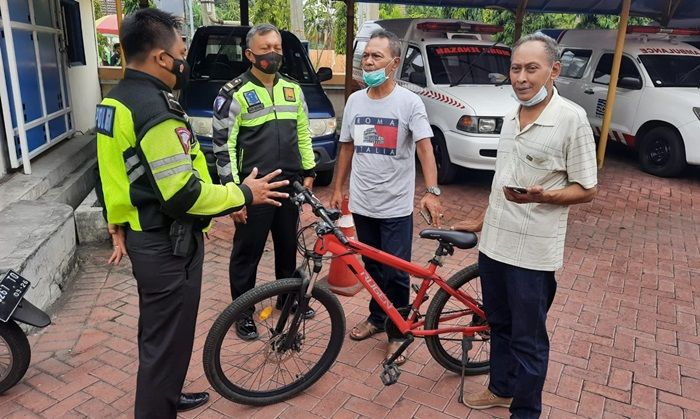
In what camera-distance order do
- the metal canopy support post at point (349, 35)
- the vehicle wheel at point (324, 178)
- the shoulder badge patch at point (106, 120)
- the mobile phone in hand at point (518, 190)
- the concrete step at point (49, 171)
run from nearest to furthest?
the shoulder badge patch at point (106, 120), the mobile phone in hand at point (518, 190), the concrete step at point (49, 171), the vehicle wheel at point (324, 178), the metal canopy support post at point (349, 35)

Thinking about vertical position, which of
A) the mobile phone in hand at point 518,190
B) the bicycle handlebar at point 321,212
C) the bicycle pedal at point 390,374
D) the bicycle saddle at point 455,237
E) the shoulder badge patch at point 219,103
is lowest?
the bicycle pedal at point 390,374

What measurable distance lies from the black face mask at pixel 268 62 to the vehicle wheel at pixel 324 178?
11.9 ft

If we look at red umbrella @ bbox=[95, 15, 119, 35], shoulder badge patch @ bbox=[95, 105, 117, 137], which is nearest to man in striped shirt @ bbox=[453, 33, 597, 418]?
shoulder badge patch @ bbox=[95, 105, 117, 137]

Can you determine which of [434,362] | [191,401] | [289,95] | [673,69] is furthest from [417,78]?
[191,401]

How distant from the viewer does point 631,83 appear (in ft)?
27.0

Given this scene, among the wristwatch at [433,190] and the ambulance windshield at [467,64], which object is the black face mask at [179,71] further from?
the ambulance windshield at [467,64]

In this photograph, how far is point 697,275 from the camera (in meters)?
4.81

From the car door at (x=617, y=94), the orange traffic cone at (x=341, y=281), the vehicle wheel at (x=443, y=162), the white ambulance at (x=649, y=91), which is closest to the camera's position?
the orange traffic cone at (x=341, y=281)

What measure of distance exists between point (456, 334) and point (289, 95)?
174 cm

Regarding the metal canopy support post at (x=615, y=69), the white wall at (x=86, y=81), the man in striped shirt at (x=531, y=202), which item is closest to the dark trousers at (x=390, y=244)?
the man in striped shirt at (x=531, y=202)

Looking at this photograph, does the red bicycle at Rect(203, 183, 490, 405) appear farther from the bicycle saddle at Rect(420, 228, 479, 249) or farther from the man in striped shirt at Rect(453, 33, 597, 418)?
the man in striped shirt at Rect(453, 33, 597, 418)

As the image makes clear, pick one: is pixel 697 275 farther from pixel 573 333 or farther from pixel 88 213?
pixel 88 213

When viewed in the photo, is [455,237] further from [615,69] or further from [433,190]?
[615,69]

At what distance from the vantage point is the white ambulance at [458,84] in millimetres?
6664
